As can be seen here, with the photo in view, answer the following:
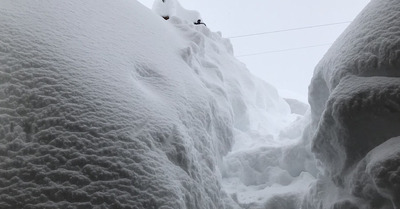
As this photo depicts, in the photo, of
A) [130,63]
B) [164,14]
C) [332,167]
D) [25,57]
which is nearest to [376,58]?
[332,167]

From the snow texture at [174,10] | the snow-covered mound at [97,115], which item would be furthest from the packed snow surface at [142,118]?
the snow texture at [174,10]

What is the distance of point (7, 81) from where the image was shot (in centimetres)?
163

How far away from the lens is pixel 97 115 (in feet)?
5.45

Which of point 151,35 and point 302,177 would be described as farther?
point 302,177

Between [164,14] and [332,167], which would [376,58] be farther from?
[164,14]

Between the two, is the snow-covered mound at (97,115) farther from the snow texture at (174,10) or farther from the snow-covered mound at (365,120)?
the snow texture at (174,10)

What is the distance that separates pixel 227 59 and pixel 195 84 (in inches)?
96.9

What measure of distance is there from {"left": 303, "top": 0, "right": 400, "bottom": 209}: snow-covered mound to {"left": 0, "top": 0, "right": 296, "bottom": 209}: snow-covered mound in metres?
0.74

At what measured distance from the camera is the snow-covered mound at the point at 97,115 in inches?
56.0

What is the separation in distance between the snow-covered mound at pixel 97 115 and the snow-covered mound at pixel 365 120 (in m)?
0.74

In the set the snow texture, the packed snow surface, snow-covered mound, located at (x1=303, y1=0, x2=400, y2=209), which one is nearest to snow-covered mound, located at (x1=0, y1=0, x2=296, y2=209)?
the packed snow surface

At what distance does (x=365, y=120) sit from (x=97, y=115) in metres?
1.41

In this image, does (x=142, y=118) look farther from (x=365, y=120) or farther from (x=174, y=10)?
(x=174, y=10)

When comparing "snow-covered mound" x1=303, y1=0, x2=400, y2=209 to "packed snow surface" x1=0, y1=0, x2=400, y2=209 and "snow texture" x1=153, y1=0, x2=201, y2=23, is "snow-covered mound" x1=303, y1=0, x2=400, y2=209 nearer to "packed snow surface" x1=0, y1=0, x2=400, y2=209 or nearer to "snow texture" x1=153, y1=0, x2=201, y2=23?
"packed snow surface" x1=0, y1=0, x2=400, y2=209
